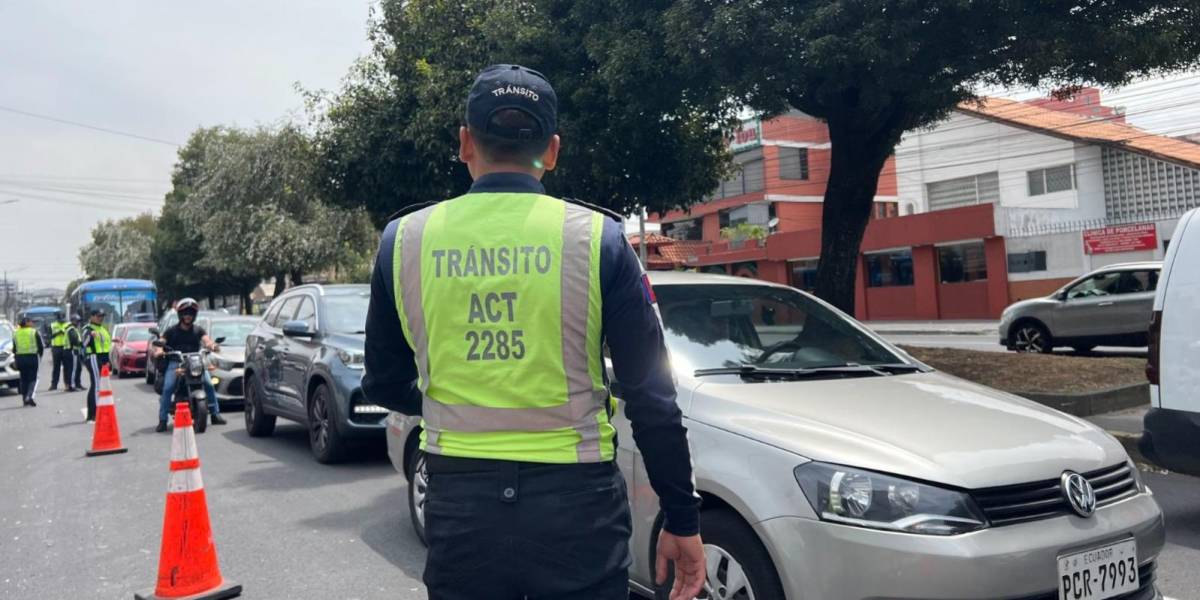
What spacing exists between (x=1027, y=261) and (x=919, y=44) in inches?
935

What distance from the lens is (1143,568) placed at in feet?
11.5

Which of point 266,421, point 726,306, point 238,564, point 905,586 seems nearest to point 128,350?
point 266,421

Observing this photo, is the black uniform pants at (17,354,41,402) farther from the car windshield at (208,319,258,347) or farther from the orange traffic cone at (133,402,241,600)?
the orange traffic cone at (133,402,241,600)

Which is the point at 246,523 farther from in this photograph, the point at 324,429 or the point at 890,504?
the point at 890,504

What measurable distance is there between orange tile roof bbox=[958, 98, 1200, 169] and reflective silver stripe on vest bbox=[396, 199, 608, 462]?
3319cm

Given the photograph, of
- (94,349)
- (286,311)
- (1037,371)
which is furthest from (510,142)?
(94,349)

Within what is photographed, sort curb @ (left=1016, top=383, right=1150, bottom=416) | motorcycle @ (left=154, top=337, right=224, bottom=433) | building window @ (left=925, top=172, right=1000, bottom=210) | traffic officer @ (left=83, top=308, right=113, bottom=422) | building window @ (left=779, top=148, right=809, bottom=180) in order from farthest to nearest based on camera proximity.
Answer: building window @ (left=779, top=148, right=809, bottom=180) → building window @ (left=925, top=172, right=1000, bottom=210) → traffic officer @ (left=83, top=308, right=113, bottom=422) → motorcycle @ (left=154, top=337, right=224, bottom=433) → curb @ (left=1016, top=383, right=1150, bottom=416)

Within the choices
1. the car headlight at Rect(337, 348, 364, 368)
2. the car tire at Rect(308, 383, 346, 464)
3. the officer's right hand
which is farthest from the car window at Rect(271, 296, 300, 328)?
the officer's right hand

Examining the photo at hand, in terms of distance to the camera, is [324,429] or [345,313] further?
[345,313]

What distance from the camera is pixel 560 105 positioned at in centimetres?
1423

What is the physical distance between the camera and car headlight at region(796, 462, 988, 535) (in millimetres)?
3127

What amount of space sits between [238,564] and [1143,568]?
4700 mm

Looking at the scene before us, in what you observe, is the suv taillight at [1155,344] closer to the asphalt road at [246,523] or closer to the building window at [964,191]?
the asphalt road at [246,523]

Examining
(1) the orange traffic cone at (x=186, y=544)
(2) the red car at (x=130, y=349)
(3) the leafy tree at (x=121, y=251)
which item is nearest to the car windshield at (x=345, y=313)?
(1) the orange traffic cone at (x=186, y=544)
